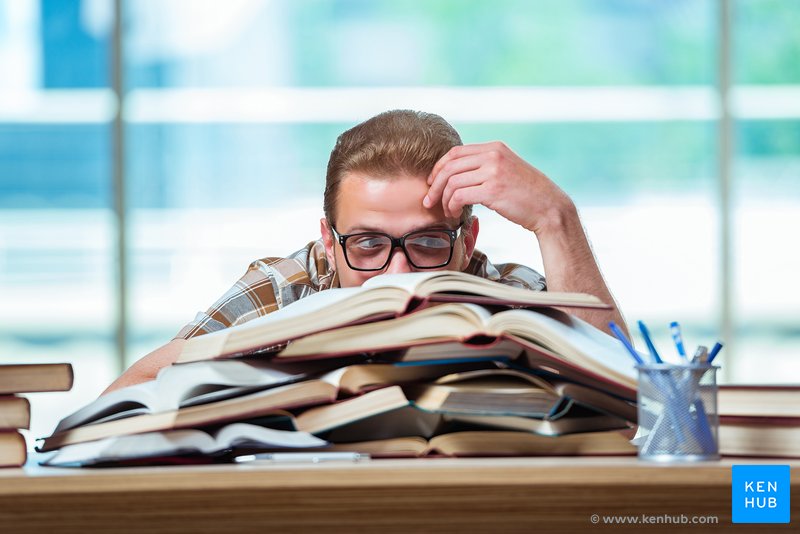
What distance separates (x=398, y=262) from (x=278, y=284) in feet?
1.43

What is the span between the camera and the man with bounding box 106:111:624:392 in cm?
132

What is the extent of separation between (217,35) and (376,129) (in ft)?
8.05

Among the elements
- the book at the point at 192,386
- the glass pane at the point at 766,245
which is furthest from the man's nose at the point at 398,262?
the glass pane at the point at 766,245

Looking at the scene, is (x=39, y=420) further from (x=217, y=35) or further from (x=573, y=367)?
(x=573, y=367)

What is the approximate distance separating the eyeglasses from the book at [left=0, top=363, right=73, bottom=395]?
2.19 ft

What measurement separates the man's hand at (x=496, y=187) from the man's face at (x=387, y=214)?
0.08ft

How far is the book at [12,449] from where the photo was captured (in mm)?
659

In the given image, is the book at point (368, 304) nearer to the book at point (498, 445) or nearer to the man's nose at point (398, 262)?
the book at point (498, 445)

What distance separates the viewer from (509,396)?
26.6 inches

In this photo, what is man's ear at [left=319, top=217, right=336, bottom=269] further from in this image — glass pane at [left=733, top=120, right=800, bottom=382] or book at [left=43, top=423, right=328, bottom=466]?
Answer: glass pane at [left=733, top=120, right=800, bottom=382]

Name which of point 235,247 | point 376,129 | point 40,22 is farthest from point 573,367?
point 40,22

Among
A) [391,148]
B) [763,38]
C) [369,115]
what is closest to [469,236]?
[391,148]

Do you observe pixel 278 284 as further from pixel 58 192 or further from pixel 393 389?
pixel 58 192

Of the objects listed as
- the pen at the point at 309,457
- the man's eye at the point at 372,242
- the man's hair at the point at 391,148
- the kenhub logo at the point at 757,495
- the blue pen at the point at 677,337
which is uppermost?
the man's hair at the point at 391,148
